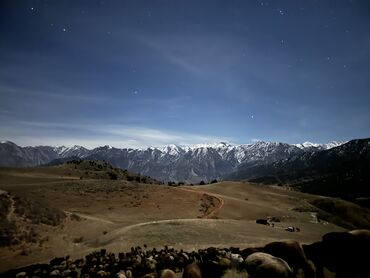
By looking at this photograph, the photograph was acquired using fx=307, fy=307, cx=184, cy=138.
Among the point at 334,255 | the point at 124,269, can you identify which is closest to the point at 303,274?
the point at 334,255

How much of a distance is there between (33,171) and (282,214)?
88.4 m

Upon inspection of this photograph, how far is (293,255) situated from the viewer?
1950 cm

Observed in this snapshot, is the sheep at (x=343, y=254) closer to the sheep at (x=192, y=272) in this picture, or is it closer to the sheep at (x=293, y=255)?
the sheep at (x=293, y=255)

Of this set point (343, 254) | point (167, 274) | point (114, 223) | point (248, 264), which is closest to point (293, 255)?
point (248, 264)

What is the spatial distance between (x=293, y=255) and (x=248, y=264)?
3.21 metres

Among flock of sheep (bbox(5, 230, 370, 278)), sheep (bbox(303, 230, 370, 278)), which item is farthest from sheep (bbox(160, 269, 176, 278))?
sheep (bbox(303, 230, 370, 278))

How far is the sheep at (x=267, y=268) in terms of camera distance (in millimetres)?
17109

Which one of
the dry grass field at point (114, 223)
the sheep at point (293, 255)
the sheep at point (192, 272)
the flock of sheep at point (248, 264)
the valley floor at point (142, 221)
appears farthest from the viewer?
the valley floor at point (142, 221)

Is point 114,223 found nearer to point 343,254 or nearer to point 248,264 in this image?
point 248,264

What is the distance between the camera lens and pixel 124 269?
19.0 metres

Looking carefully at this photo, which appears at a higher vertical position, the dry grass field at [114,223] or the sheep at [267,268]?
the sheep at [267,268]

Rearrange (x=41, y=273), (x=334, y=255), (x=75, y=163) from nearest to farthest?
1. (x=41, y=273)
2. (x=334, y=255)
3. (x=75, y=163)

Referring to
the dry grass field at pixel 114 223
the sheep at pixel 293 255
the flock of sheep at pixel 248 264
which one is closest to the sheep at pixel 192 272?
the flock of sheep at pixel 248 264

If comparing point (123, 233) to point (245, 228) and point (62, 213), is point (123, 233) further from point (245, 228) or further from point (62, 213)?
point (245, 228)
